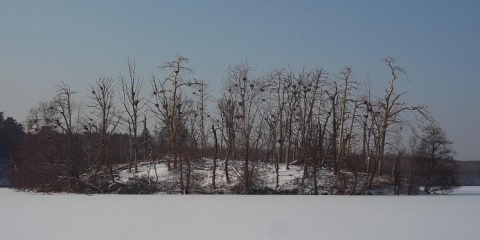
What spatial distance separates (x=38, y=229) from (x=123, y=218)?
3.14 metres

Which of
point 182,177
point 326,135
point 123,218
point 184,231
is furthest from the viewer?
point 326,135

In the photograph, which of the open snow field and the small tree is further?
the small tree

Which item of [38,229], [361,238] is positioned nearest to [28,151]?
[38,229]

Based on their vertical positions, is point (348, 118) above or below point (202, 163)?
above

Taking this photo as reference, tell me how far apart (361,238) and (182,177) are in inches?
871

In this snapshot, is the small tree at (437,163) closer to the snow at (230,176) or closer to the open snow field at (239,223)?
the snow at (230,176)

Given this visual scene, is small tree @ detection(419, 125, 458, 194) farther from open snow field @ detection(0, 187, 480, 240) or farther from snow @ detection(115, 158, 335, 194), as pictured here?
open snow field @ detection(0, 187, 480, 240)

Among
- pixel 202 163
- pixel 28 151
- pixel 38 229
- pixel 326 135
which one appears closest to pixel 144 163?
pixel 202 163

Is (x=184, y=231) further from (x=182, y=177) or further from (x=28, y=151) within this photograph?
(x=28, y=151)

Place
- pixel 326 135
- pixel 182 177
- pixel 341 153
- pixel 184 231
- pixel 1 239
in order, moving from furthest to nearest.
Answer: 1. pixel 326 135
2. pixel 341 153
3. pixel 182 177
4. pixel 184 231
5. pixel 1 239

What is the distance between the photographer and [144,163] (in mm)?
36625

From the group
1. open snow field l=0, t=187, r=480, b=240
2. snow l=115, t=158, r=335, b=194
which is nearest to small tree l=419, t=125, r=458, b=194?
snow l=115, t=158, r=335, b=194

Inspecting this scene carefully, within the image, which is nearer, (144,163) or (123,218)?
(123,218)

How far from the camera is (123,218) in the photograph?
15914mm
